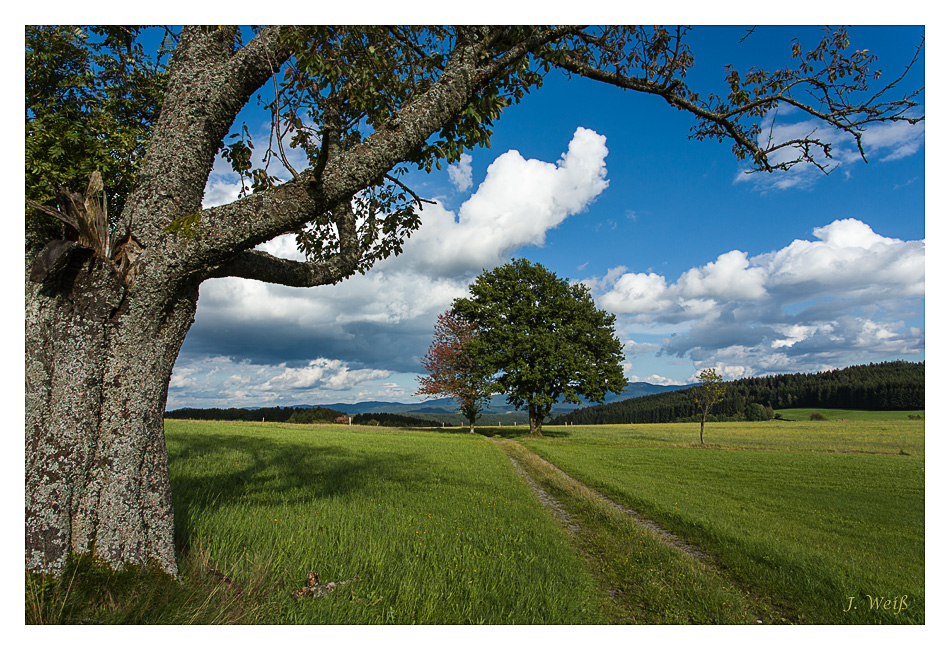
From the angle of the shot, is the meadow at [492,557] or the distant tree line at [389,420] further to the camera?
the distant tree line at [389,420]

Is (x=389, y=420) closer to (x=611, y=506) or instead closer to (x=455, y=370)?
(x=455, y=370)

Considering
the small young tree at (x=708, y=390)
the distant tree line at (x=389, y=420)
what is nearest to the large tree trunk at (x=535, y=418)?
the small young tree at (x=708, y=390)

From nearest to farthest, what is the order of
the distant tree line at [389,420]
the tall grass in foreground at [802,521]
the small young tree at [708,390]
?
the tall grass in foreground at [802,521] → the small young tree at [708,390] → the distant tree line at [389,420]

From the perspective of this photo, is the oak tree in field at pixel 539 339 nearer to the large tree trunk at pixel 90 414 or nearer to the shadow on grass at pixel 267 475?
the shadow on grass at pixel 267 475

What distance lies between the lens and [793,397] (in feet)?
361

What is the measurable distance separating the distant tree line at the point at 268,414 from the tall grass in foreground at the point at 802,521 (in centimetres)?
4454

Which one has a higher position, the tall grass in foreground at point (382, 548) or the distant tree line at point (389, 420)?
the tall grass in foreground at point (382, 548)

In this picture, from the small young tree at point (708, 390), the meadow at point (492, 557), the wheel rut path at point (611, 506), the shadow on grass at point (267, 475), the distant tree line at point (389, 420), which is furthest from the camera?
the distant tree line at point (389, 420)

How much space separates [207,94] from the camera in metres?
4.84

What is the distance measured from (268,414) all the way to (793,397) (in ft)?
415

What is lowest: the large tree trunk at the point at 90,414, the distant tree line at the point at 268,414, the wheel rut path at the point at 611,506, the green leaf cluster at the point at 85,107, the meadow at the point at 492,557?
the distant tree line at the point at 268,414

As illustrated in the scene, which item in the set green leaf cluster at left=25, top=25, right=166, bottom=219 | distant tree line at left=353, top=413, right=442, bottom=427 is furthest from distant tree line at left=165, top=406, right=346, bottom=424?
green leaf cluster at left=25, top=25, right=166, bottom=219

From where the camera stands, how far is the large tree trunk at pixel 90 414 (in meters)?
3.73

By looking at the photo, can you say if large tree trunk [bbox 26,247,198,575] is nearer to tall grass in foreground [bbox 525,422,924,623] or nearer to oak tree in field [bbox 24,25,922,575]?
oak tree in field [bbox 24,25,922,575]
